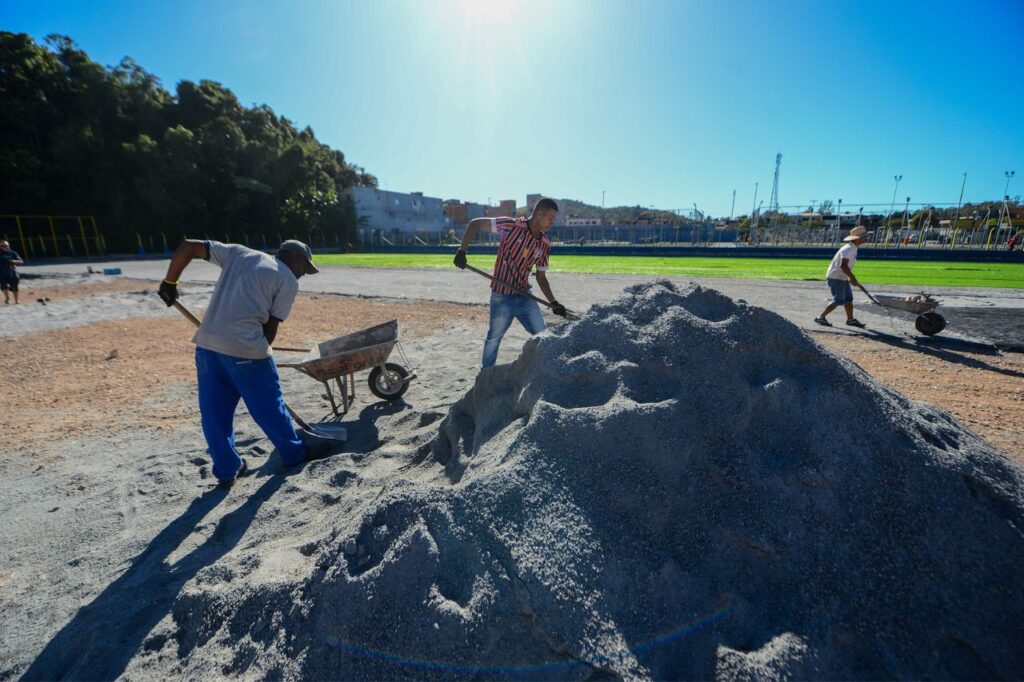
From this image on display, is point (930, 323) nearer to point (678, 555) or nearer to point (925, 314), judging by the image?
point (925, 314)

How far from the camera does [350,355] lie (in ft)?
11.6

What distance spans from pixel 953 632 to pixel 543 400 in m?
1.57

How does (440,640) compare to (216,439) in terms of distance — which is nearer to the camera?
(440,640)

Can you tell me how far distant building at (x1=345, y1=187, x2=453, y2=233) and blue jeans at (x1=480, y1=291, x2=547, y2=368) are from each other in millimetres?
42444

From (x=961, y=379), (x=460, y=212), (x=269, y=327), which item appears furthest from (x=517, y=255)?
(x=460, y=212)

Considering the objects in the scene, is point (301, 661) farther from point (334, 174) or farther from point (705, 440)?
point (334, 174)

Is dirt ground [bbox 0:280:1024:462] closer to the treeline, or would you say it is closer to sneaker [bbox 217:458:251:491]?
sneaker [bbox 217:458:251:491]

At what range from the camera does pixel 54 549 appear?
231 centimetres

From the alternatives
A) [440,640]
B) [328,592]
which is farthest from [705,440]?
[328,592]

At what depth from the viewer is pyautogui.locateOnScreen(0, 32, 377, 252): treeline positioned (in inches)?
1038

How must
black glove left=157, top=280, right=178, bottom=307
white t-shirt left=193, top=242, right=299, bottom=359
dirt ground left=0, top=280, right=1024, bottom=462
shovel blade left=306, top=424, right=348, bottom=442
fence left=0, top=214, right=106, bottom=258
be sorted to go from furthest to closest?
fence left=0, top=214, right=106, bottom=258, dirt ground left=0, top=280, right=1024, bottom=462, shovel blade left=306, top=424, right=348, bottom=442, black glove left=157, top=280, right=178, bottom=307, white t-shirt left=193, top=242, right=299, bottom=359

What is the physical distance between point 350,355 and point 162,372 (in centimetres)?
341

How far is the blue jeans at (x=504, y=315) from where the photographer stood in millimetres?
3934

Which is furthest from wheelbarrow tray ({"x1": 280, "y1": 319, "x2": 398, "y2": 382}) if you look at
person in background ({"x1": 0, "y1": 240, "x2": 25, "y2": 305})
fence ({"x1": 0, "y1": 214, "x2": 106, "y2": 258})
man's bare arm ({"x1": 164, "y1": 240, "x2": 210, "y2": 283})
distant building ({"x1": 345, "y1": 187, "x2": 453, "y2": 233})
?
distant building ({"x1": 345, "y1": 187, "x2": 453, "y2": 233})
